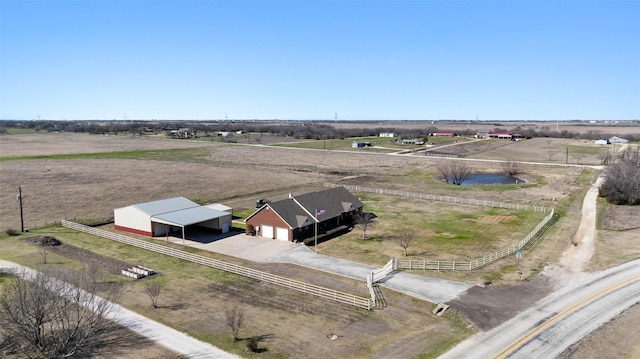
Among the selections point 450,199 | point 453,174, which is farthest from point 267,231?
point 453,174

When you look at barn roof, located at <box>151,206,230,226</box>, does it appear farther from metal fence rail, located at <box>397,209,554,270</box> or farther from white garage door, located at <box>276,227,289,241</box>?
metal fence rail, located at <box>397,209,554,270</box>

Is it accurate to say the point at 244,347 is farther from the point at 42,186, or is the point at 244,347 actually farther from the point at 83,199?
the point at 42,186

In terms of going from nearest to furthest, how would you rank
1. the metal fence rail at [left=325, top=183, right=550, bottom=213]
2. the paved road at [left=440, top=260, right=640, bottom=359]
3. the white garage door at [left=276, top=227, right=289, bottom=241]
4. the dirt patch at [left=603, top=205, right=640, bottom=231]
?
the paved road at [left=440, top=260, right=640, bottom=359] < the white garage door at [left=276, top=227, right=289, bottom=241] < the dirt patch at [left=603, top=205, right=640, bottom=231] < the metal fence rail at [left=325, top=183, right=550, bottom=213]

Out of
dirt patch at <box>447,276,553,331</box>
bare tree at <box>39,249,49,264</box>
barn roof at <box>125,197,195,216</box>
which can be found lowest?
dirt patch at <box>447,276,553,331</box>

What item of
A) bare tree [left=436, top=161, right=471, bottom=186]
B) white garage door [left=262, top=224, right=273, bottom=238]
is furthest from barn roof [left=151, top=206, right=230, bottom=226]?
bare tree [left=436, top=161, right=471, bottom=186]

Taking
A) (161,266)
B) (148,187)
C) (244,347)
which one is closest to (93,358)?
(244,347)

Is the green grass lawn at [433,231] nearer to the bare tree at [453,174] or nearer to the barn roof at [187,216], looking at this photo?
the barn roof at [187,216]
